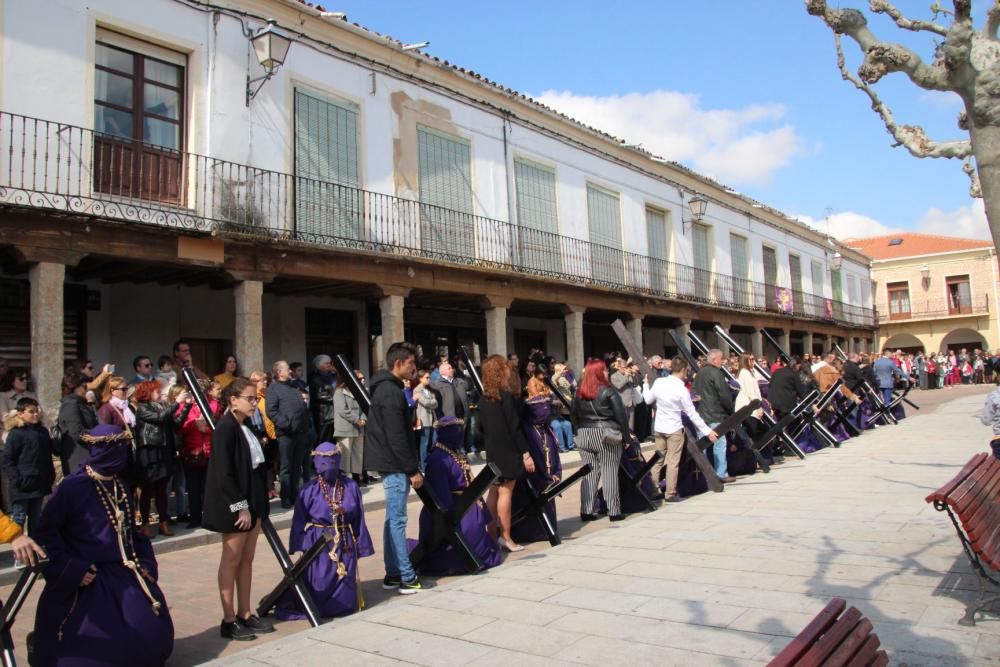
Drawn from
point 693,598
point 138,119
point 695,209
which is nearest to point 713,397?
point 693,598

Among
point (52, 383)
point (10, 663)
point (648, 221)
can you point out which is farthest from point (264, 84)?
point (648, 221)

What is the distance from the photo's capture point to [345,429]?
407 inches

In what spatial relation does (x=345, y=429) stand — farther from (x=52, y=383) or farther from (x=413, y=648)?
(x=413, y=648)

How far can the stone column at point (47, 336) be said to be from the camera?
9680mm

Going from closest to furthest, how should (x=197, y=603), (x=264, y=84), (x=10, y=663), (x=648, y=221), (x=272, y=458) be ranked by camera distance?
(x=10, y=663) → (x=197, y=603) → (x=272, y=458) → (x=264, y=84) → (x=648, y=221)

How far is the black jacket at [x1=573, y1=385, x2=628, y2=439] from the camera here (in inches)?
312

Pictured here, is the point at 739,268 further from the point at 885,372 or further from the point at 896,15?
the point at 896,15

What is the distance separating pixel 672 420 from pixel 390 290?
6.48 m

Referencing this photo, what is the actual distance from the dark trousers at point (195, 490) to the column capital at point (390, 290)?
582cm

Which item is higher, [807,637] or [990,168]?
[990,168]

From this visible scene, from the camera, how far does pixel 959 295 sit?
46.3 meters

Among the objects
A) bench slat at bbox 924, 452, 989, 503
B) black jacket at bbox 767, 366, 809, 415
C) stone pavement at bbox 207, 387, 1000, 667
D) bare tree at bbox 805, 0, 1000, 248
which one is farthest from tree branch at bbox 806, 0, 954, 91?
black jacket at bbox 767, 366, 809, 415

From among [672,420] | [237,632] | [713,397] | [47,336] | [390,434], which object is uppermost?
[47,336]

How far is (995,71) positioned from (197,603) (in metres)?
6.07
